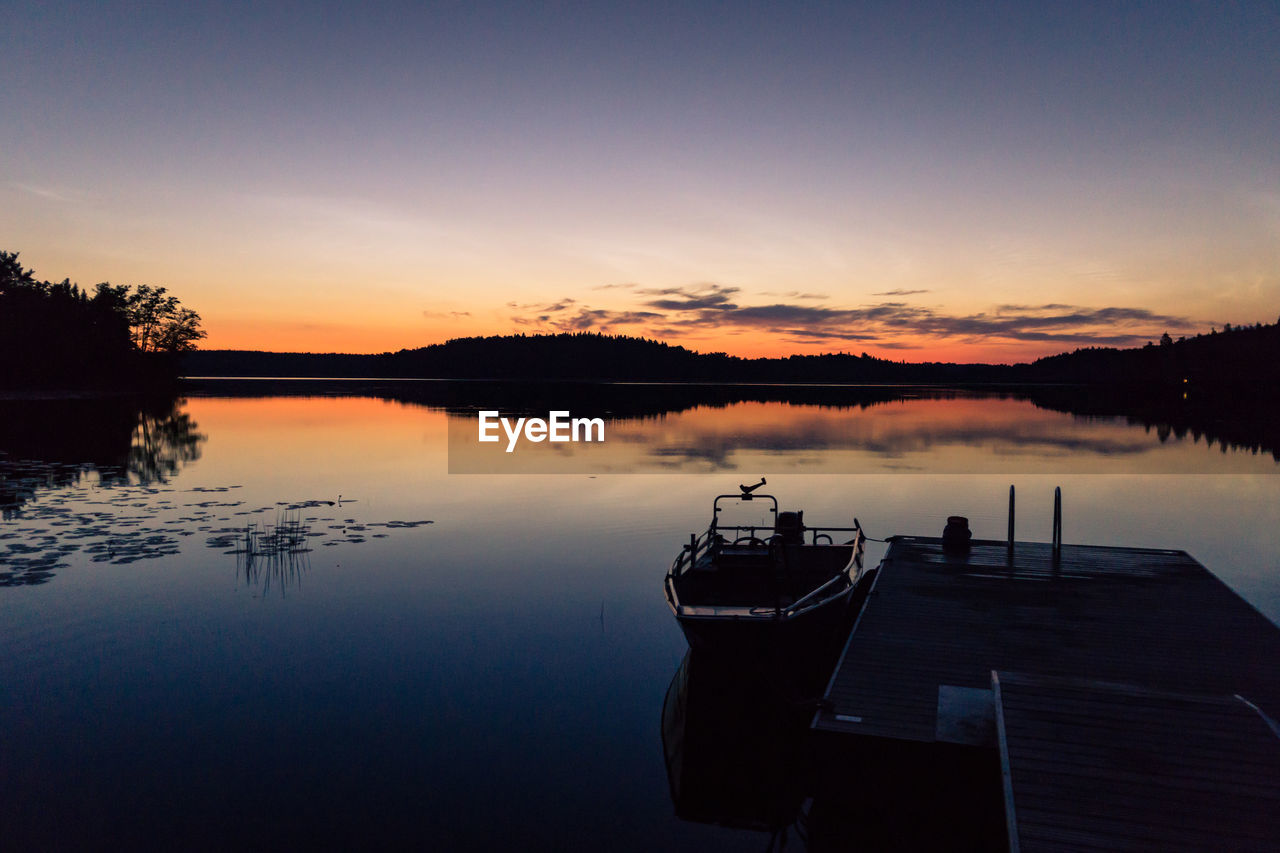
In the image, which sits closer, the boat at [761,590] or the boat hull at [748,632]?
the boat hull at [748,632]

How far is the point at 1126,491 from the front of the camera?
124 feet

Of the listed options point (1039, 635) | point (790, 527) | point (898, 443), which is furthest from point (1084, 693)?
A: point (898, 443)

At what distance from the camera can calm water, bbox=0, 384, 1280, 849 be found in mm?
9820

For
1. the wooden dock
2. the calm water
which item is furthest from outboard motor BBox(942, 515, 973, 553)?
the calm water

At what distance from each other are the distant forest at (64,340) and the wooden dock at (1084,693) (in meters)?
105

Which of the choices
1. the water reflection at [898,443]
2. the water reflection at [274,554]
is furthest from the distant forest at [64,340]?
the water reflection at [274,554]

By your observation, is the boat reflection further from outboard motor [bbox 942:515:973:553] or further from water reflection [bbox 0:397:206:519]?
water reflection [bbox 0:397:206:519]

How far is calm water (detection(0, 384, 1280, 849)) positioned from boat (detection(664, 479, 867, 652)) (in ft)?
6.89

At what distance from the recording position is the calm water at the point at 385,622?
9.82 m

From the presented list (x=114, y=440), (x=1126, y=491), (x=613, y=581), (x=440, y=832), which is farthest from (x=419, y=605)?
(x=114, y=440)

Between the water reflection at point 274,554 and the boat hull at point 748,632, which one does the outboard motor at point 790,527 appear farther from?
the water reflection at point 274,554

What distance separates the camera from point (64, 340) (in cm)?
8881

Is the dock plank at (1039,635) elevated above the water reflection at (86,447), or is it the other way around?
the water reflection at (86,447)

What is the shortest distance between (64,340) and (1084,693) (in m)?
112
